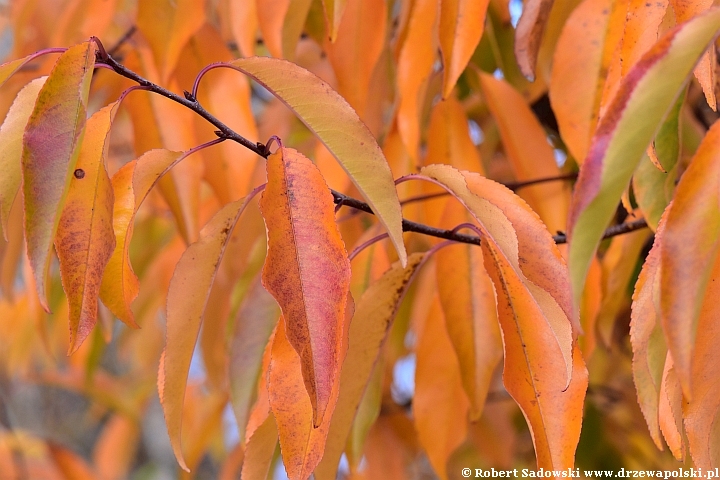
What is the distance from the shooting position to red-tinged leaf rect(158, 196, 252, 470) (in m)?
0.45

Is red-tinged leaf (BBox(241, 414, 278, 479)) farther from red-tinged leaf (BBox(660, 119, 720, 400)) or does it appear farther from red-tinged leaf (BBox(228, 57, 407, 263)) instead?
red-tinged leaf (BBox(660, 119, 720, 400))

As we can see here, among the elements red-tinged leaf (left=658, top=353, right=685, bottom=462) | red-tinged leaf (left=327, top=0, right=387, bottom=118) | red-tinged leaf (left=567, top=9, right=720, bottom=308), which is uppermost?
red-tinged leaf (left=327, top=0, right=387, bottom=118)

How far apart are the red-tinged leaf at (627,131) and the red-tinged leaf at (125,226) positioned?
0.91ft

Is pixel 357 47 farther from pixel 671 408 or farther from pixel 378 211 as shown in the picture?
pixel 671 408

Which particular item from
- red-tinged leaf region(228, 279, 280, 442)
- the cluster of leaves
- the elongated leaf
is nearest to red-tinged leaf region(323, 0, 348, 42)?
the cluster of leaves

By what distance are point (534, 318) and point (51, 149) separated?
0.30 meters

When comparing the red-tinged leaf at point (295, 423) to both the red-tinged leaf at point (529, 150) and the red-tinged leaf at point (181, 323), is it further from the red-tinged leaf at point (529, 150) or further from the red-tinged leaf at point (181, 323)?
the red-tinged leaf at point (529, 150)

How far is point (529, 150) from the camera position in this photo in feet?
2.47

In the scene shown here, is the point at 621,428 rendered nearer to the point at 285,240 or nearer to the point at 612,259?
the point at 612,259

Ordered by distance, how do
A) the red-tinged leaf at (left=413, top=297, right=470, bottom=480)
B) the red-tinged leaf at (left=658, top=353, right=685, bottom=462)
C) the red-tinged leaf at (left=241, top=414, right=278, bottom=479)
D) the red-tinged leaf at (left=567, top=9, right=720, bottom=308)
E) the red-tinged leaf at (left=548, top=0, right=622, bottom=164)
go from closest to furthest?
the red-tinged leaf at (left=567, top=9, right=720, bottom=308) < the red-tinged leaf at (left=658, top=353, right=685, bottom=462) < the red-tinged leaf at (left=241, top=414, right=278, bottom=479) < the red-tinged leaf at (left=548, top=0, right=622, bottom=164) < the red-tinged leaf at (left=413, top=297, right=470, bottom=480)

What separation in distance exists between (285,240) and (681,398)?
223 millimetres

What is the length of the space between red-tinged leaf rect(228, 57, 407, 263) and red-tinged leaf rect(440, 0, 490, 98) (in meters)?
0.16

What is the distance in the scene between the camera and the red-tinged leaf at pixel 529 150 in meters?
0.75

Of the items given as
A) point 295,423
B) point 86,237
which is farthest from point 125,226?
point 295,423
